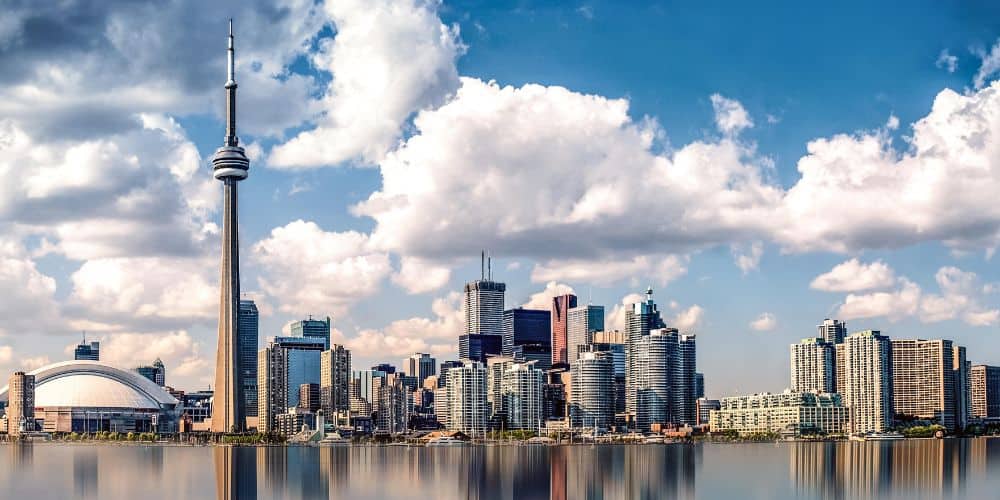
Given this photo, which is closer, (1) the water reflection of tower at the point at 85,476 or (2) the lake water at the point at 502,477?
(2) the lake water at the point at 502,477

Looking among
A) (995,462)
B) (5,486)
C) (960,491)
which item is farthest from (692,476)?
(5,486)

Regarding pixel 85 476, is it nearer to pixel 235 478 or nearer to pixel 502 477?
pixel 235 478

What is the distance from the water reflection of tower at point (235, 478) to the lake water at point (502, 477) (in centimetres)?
11

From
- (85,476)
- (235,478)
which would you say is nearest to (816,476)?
(235,478)

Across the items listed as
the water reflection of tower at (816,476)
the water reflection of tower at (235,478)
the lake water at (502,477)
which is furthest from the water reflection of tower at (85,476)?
the water reflection of tower at (816,476)

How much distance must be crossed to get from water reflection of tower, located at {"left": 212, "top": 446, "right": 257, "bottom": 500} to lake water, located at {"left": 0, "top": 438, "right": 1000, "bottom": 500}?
106 millimetres

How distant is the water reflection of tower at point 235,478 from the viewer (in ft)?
335

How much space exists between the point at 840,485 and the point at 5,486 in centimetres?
7337

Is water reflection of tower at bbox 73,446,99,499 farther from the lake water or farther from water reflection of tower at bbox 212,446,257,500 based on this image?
water reflection of tower at bbox 212,446,257,500

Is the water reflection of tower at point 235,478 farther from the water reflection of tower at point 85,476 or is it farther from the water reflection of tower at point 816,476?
the water reflection of tower at point 816,476

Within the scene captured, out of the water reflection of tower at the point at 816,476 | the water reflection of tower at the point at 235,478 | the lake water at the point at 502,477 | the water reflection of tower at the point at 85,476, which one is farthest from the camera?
the water reflection of tower at the point at 85,476

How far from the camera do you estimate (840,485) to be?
115 metres

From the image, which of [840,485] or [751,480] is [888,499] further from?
[751,480]

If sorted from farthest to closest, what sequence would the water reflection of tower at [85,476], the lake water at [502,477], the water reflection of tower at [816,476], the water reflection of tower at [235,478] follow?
the water reflection of tower at [85,476] < the water reflection of tower at [816,476] < the lake water at [502,477] < the water reflection of tower at [235,478]
